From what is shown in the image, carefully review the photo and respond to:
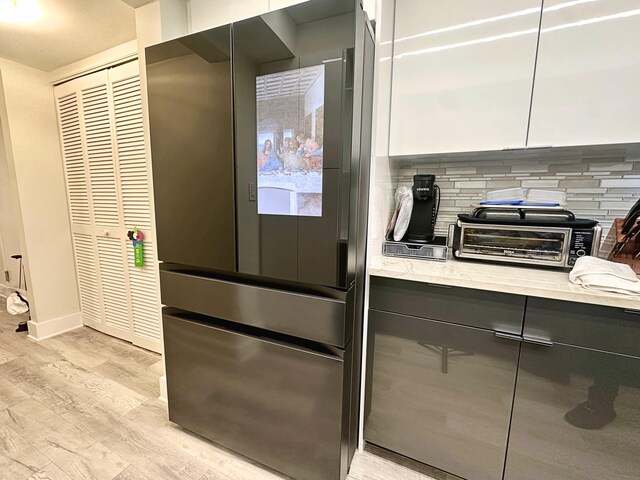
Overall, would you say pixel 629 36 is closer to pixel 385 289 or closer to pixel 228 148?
pixel 385 289

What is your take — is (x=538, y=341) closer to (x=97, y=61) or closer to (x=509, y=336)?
(x=509, y=336)

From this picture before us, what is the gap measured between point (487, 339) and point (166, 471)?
161 centimetres

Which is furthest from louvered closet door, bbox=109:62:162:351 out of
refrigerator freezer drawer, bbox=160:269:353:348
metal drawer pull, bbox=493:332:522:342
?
metal drawer pull, bbox=493:332:522:342

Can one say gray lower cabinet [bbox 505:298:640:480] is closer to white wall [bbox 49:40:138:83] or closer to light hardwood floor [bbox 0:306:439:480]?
light hardwood floor [bbox 0:306:439:480]

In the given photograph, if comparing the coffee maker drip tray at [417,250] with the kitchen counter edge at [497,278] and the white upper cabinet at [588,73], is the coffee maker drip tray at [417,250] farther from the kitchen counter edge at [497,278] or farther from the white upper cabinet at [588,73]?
the white upper cabinet at [588,73]

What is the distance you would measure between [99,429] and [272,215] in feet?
5.47

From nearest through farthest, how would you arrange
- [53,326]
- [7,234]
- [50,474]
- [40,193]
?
[50,474] < [40,193] < [53,326] < [7,234]

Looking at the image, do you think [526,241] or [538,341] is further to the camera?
[526,241]

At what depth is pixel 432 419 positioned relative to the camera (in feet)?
3.94

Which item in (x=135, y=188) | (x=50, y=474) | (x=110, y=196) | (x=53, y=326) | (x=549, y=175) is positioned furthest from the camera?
(x=53, y=326)

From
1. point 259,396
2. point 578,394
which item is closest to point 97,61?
point 259,396

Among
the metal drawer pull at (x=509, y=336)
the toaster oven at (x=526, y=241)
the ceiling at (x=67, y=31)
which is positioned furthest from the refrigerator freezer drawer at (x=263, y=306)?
the ceiling at (x=67, y=31)

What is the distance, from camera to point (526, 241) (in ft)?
3.93

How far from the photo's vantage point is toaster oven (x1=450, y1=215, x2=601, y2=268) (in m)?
1.12
